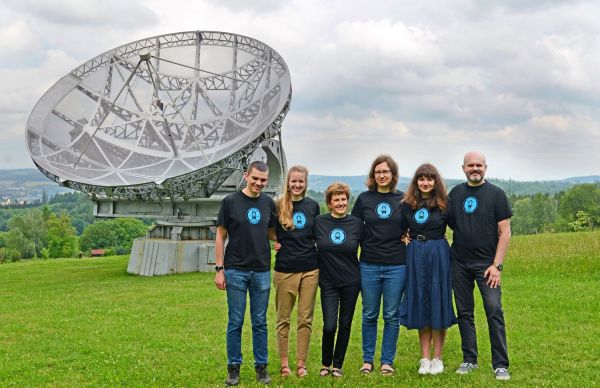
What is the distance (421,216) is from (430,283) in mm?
898

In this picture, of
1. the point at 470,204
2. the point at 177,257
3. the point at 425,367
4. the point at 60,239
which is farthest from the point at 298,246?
the point at 60,239

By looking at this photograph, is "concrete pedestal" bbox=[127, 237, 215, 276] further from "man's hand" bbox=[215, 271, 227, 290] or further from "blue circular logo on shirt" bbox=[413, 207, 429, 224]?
"blue circular logo on shirt" bbox=[413, 207, 429, 224]

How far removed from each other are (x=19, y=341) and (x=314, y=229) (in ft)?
25.4

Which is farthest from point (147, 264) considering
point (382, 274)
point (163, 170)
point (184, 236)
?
point (382, 274)

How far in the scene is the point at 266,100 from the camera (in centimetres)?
2512

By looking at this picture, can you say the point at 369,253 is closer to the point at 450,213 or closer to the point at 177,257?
the point at 450,213

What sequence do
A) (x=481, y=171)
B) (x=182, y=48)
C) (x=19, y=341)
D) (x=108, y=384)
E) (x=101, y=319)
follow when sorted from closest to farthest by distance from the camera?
(x=481, y=171) < (x=108, y=384) < (x=19, y=341) < (x=101, y=319) < (x=182, y=48)

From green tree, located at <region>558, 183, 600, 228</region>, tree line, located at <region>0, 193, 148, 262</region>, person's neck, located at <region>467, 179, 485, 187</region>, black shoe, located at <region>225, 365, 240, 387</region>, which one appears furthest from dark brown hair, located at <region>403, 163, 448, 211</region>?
green tree, located at <region>558, 183, 600, 228</region>

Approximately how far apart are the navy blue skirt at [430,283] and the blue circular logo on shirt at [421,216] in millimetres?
277

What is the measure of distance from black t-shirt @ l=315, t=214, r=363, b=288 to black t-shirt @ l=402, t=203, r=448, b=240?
647 millimetres

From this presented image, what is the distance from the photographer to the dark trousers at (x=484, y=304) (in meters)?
8.01

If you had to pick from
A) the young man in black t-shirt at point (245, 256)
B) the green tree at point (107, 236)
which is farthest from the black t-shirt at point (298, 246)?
Result: the green tree at point (107, 236)

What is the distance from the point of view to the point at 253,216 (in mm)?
7957

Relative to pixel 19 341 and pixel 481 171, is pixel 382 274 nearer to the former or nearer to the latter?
pixel 481 171
